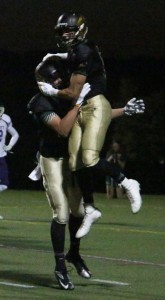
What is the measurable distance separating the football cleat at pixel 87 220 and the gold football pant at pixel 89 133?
41 cm

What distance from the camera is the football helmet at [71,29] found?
7.99 m

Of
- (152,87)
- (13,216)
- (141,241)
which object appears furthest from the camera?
(152,87)

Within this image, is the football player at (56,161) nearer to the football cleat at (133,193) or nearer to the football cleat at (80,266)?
the football cleat at (80,266)

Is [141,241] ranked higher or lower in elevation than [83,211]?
lower

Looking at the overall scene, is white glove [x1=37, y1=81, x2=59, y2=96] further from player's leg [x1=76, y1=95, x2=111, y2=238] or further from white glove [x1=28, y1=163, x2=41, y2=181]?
white glove [x1=28, y1=163, x2=41, y2=181]

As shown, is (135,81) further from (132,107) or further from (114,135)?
(132,107)

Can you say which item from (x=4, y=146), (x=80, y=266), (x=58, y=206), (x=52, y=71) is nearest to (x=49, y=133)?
(x=52, y=71)

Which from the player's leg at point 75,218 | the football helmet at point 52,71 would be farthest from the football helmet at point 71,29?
the player's leg at point 75,218

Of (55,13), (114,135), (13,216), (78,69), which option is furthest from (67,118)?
(114,135)

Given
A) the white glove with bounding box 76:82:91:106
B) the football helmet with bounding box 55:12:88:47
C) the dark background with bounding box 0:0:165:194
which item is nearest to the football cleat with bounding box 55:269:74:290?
the white glove with bounding box 76:82:91:106

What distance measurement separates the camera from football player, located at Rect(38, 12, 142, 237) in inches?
312

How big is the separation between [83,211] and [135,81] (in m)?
33.2

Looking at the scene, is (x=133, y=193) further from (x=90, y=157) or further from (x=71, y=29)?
(x=71, y=29)

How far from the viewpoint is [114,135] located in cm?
3331
